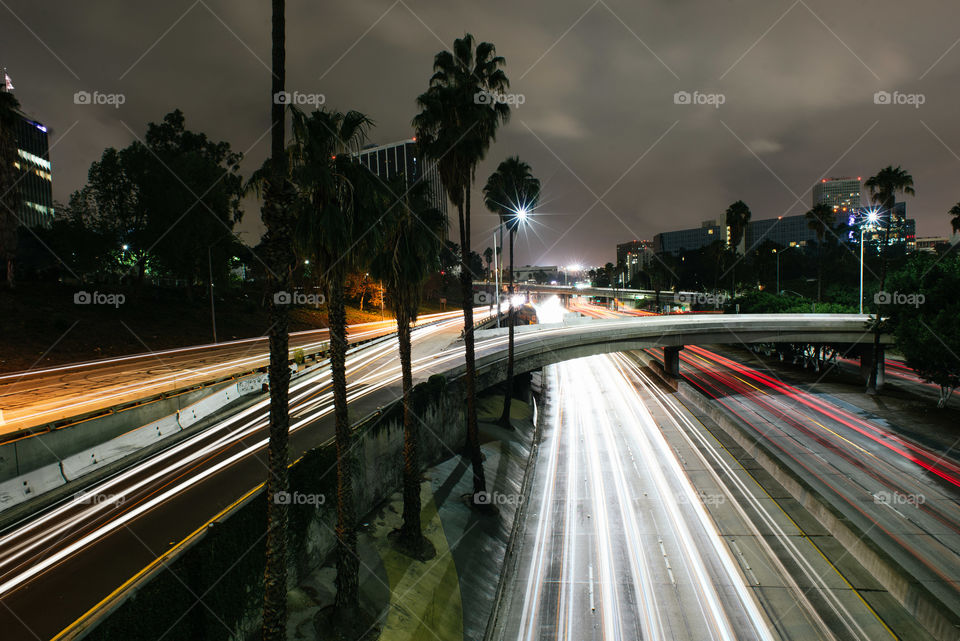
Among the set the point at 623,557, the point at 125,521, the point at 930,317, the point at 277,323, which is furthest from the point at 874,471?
the point at 125,521

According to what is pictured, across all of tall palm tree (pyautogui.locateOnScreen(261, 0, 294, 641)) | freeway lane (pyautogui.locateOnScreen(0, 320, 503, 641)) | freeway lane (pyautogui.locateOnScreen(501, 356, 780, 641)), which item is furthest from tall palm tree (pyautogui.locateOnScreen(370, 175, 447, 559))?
tall palm tree (pyautogui.locateOnScreen(261, 0, 294, 641))

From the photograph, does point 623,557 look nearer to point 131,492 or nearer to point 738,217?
point 131,492

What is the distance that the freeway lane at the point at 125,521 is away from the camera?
27.5 feet

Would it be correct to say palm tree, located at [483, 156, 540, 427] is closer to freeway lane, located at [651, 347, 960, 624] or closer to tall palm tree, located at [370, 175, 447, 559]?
tall palm tree, located at [370, 175, 447, 559]

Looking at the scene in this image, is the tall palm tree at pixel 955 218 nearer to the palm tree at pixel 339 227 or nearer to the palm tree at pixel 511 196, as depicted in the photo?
the palm tree at pixel 511 196

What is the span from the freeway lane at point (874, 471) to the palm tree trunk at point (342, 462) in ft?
68.5

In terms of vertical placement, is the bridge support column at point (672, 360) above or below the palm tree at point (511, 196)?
below

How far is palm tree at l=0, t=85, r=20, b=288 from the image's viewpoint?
27.6m

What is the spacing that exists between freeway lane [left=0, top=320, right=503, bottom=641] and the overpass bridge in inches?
894

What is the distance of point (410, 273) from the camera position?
16.1m

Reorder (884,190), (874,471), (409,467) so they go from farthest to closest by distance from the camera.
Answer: (884,190) → (874,471) → (409,467)

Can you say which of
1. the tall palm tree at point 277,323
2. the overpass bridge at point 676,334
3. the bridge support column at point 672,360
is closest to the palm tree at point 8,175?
the tall palm tree at point 277,323

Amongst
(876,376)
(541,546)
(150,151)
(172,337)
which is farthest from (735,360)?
(150,151)

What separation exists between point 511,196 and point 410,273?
54.8 ft
